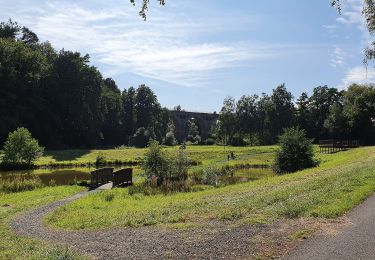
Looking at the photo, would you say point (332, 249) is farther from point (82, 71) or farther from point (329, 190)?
point (82, 71)

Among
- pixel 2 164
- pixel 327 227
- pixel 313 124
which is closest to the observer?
pixel 327 227

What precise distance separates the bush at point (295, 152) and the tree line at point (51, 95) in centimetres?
5427

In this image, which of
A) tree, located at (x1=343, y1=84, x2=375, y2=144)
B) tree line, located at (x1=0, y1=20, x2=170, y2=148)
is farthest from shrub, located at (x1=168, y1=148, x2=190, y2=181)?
tree line, located at (x1=0, y1=20, x2=170, y2=148)

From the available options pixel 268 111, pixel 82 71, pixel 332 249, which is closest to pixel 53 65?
pixel 82 71

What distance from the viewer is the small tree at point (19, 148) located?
167 feet

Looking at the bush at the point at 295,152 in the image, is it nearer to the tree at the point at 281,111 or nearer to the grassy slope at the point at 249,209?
the grassy slope at the point at 249,209

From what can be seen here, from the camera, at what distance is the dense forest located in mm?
76562

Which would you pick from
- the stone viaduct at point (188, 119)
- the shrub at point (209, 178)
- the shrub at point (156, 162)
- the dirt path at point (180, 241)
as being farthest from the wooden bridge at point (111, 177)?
the stone viaduct at point (188, 119)

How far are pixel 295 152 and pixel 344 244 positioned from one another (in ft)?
89.4

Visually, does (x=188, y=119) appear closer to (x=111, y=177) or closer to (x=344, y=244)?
(x=111, y=177)

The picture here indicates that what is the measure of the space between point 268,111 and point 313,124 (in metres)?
11.6

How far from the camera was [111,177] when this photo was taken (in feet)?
110

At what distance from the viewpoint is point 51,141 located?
288ft

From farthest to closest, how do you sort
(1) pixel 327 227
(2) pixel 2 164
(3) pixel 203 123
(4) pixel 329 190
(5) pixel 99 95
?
Answer: (3) pixel 203 123 < (5) pixel 99 95 < (2) pixel 2 164 < (4) pixel 329 190 < (1) pixel 327 227
